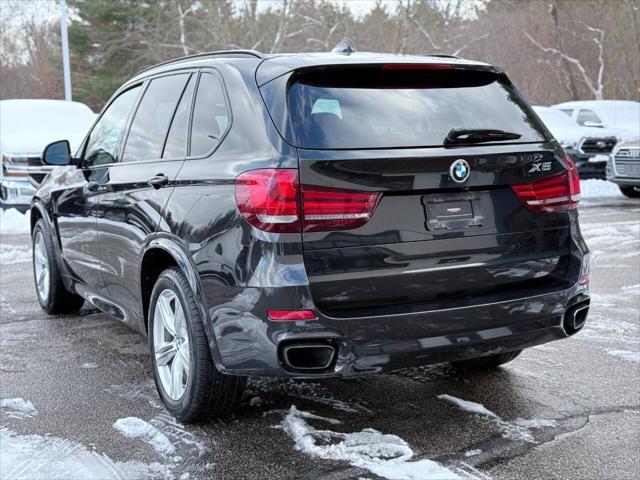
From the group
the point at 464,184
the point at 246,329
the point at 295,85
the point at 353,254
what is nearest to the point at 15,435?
the point at 246,329

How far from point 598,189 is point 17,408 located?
48.7 feet

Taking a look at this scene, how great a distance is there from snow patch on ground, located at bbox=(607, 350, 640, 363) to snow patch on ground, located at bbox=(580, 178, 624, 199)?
11.3 metres

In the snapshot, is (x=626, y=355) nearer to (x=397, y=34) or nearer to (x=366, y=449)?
(x=366, y=449)

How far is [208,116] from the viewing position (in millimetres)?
3805

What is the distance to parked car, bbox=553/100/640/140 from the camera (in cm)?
1806

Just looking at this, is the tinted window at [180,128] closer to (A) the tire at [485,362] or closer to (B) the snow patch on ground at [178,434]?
(B) the snow patch on ground at [178,434]

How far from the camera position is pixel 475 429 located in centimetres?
367

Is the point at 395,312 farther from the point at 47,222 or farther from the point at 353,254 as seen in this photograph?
the point at 47,222

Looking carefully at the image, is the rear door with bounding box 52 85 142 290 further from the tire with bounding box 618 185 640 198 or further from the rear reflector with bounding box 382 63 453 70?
the tire with bounding box 618 185 640 198

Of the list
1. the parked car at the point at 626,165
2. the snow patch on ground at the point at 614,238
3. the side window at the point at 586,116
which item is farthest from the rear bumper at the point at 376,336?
the side window at the point at 586,116

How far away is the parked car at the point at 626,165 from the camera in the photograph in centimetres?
1419

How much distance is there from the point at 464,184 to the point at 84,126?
38.4 feet

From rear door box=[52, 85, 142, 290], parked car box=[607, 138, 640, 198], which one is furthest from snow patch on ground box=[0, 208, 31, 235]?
parked car box=[607, 138, 640, 198]

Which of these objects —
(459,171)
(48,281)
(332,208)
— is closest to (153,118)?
(332,208)
